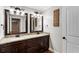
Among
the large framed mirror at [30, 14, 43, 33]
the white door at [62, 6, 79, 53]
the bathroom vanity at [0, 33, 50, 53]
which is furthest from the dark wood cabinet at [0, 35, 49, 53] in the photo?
the white door at [62, 6, 79, 53]

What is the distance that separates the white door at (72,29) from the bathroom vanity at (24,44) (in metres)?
1.11

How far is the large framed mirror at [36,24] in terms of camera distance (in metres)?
2.91

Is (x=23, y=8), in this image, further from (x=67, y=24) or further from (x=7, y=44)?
(x=67, y=24)

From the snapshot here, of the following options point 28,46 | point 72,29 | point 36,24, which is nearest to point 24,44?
point 28,46

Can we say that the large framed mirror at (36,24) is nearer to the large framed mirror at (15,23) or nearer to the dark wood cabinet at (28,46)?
the large framed mirror at (15,23)

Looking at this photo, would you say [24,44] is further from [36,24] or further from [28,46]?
[36,24]

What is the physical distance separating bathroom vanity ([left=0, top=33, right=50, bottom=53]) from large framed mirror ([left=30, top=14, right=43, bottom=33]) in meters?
0.47

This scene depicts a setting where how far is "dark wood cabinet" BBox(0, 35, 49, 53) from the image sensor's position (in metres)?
1.73

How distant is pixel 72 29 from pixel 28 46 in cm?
140

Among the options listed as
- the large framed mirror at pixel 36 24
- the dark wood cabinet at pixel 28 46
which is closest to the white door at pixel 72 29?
the dark wood cabinet at pixel 28 46

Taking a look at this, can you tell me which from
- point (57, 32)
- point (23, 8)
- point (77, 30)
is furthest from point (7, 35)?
point (77, 30)

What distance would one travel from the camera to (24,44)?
2141mm
